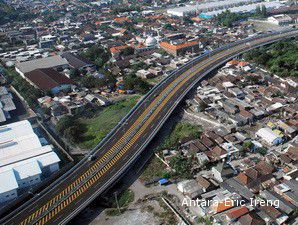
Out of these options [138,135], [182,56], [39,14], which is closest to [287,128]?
[138,135]


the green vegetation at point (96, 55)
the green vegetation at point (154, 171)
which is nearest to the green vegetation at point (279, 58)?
the green vegetation at point (96, 55)

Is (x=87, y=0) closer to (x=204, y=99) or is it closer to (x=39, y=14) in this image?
(x=39, y=14)

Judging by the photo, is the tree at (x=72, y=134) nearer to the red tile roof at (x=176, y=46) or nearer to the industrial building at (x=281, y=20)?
the red tile roof at (x=176, y=46)

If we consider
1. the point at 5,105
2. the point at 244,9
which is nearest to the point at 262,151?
the point at 5,105

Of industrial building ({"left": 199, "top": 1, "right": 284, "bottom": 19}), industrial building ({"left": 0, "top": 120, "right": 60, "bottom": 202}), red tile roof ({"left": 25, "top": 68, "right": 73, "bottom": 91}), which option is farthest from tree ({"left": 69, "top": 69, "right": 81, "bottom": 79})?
industrial building ({"left": 199, "top": 1, "right": 284, "bottom": 19})

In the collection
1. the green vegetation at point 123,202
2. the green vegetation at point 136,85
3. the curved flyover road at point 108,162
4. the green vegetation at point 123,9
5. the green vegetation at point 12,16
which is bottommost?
the green vegetation at point 123,202

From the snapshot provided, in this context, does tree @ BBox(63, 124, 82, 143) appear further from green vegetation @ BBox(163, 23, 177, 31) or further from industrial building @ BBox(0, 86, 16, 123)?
green vegetation @ BBox(163, 23, 177, 31)
